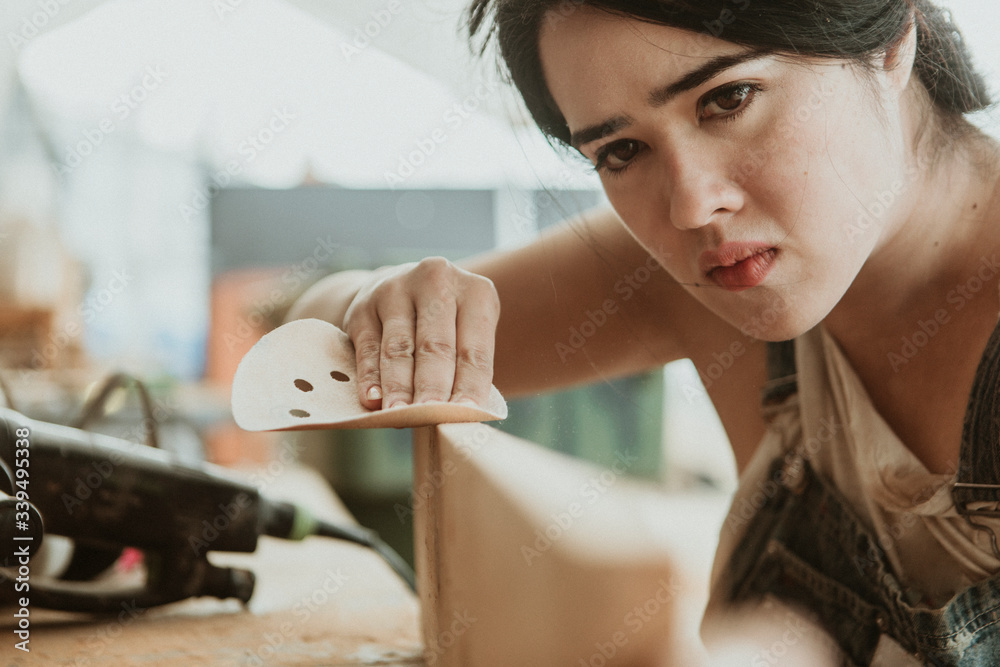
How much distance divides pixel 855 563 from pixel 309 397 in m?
0.40

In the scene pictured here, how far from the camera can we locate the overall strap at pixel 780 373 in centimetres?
55

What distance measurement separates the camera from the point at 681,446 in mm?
689

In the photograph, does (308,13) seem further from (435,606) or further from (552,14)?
(435,606)

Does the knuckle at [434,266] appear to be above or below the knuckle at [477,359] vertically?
above

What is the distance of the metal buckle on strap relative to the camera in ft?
1.36

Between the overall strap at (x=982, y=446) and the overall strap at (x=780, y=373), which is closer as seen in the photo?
the overall strap at (x=982, y=446)

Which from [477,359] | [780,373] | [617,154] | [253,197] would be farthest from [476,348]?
[253,197]

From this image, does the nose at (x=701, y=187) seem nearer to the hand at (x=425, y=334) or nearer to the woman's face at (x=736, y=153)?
the woman's face at (x=736, y=153)

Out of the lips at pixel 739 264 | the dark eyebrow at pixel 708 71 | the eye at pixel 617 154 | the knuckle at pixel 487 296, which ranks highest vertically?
the dark eyebrow at pixel 708 71

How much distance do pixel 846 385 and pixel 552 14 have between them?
339 millimetres

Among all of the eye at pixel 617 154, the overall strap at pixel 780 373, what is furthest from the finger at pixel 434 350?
the overall strap at pixel 780 373

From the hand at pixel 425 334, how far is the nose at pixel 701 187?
0.13m

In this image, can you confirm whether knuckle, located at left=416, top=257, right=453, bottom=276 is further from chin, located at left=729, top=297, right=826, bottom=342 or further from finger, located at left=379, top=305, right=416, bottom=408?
chin, located at left=729, top=297, right=826, bottom=342

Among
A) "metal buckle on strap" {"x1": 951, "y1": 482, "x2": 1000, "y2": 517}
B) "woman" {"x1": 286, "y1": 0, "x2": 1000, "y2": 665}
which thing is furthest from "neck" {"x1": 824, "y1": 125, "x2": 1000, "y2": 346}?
"metal buckle on strap" {"x1": 951, "y1": 482, "x2": 1000, "y2": 517}
